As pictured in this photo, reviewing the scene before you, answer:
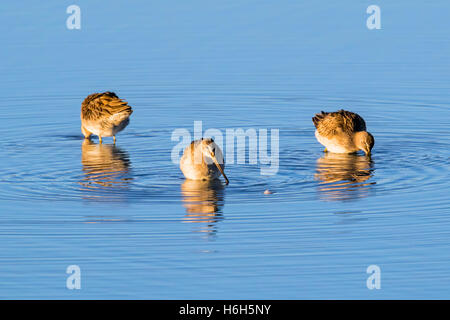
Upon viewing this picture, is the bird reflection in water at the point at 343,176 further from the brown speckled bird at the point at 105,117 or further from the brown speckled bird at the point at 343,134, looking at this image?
the brown speckled bird at the point at 105,117

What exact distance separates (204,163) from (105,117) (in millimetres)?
4529

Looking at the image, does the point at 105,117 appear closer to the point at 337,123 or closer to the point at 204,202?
the point at 337,123

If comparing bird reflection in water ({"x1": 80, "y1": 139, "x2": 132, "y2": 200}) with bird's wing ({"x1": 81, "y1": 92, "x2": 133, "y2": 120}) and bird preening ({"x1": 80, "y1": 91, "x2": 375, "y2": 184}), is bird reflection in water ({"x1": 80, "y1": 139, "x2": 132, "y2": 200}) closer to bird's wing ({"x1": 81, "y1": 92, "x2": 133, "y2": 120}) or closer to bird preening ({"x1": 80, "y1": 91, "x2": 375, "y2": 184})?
A: bird preening ({"x1": 80, "y1": 91, "x2": 375, "y2": 184})

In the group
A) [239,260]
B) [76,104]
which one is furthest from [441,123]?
[239,260]

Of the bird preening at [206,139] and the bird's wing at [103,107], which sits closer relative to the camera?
the bird preening at [206,139]

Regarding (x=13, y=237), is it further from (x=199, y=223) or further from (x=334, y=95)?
(x=334, y=95)

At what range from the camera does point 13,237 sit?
1400cm

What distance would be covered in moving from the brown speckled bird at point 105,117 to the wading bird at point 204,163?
4155mm

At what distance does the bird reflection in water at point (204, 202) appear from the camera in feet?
47.9

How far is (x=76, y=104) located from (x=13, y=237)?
10.4 m

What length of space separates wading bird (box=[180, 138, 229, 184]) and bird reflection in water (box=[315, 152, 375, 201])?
1.66 m

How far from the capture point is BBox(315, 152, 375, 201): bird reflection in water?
16.1 m

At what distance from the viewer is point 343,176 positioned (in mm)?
17766

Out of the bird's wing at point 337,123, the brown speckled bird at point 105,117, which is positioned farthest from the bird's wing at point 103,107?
the bird's wing at point 337,123
